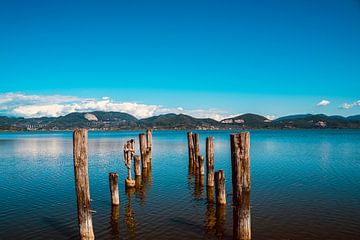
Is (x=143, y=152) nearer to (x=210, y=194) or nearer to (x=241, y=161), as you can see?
(x=210, y=194)

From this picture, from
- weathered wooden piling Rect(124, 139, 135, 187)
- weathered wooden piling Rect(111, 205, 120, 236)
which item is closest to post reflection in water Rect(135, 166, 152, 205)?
weathered wooden piling Rect(124, 139, 135, 187)

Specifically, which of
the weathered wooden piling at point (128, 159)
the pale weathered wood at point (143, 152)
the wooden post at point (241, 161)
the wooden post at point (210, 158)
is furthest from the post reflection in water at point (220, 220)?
the pale weathered wood at point (143, 152)

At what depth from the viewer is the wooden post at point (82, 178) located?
39.0ft

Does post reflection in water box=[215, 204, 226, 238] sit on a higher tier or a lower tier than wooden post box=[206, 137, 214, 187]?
lower

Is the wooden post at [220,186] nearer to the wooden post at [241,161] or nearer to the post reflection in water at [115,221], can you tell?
the wooden post at [241,161]

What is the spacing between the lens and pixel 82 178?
1199 centimetres

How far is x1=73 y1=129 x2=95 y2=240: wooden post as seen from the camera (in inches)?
468

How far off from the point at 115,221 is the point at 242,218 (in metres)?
Answer: 6.76

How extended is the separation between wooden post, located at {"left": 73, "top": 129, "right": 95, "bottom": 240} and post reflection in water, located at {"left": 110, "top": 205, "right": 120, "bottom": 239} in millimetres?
1694

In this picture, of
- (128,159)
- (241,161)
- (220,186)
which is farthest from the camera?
(128,159)

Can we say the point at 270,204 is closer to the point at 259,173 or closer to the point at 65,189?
the point at 259,173

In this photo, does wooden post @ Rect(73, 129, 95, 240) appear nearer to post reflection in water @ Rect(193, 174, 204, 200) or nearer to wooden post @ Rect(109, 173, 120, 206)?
wooden post @ Rect(109, 173, 120, 206)

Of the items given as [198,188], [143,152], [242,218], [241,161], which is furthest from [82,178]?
[143,152]

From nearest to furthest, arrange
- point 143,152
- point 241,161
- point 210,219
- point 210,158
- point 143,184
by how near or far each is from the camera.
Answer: point 241,161 → point 210,219 → point 210,158 → point 143,184 → point 143,152
